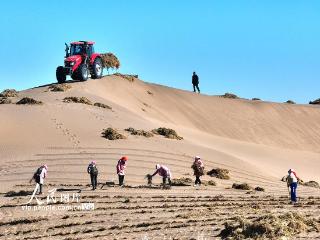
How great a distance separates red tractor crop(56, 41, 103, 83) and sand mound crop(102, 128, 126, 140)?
11.9 m

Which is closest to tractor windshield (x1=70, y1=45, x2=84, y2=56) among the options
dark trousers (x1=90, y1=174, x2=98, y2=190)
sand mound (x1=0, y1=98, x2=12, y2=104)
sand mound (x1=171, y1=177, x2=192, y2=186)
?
sand mound (x1=0, y1=98, x2=12, y2=104)

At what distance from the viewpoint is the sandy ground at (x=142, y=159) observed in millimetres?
15852

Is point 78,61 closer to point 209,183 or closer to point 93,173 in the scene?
point 209,183

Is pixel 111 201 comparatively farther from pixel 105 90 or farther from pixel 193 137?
pixel 105 90

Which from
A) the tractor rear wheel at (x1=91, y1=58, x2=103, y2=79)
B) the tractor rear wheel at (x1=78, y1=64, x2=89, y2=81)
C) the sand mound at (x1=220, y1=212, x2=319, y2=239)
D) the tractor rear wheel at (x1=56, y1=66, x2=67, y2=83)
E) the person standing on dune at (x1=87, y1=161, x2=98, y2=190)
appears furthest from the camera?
the tractor rear wheel at (x1=91, y1=58, x2=103, y2=79)

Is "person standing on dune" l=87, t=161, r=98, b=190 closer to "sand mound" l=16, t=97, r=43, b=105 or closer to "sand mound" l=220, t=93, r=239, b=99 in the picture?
"sand mound" l=16, t=97, r=43, b=105

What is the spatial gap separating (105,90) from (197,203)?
2817 centimetres

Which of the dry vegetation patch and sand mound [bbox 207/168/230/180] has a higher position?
sand mound [bbox 207/168/230/180]

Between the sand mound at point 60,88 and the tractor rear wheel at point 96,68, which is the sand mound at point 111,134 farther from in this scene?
the tractor rear wheel at point 96,68

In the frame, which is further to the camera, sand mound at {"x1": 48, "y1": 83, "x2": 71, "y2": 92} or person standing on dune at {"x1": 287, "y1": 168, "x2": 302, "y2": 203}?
sand mound at {"x1": 48, "y1": 83, "x2": 71, "y2": 92}

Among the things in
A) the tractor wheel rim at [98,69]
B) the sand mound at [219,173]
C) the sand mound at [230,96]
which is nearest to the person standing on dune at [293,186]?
the sand mound at [219,173]

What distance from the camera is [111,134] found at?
97.6 ft

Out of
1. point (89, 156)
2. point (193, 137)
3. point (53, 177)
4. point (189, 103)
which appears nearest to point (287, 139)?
point (189, 103)

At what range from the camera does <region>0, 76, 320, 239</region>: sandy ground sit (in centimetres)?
1585
